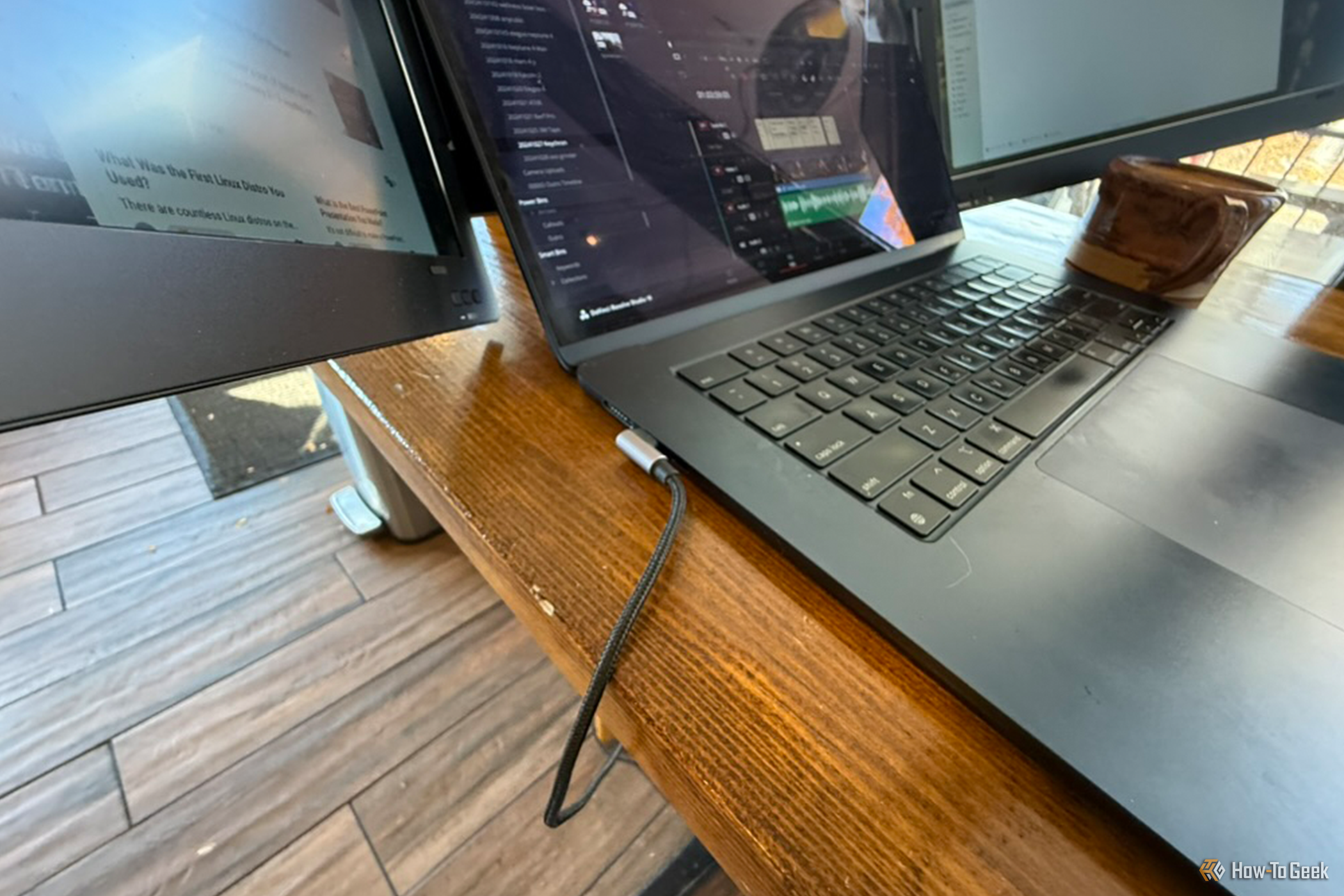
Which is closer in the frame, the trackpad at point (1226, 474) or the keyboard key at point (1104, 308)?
the trackpad at point (1226, 474)

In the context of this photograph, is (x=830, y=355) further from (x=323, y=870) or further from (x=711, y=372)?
(x=323, y=870)

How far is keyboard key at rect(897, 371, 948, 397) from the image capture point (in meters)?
0.28

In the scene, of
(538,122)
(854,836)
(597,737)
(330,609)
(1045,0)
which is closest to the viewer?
(854,836)

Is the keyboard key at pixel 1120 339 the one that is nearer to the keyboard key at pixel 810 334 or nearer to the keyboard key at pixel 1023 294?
the keyboard key at pixel 1023 294

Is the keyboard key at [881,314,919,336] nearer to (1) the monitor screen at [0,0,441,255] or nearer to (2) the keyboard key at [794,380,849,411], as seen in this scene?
(2) the keyboard key at [794,380,849,411]

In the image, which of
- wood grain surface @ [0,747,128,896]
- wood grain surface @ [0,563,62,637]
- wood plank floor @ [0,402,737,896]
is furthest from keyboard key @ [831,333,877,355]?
wood grain surface @ [0,563,62,637]

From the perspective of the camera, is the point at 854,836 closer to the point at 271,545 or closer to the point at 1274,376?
the point at 1274,376

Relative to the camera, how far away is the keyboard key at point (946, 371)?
0.98 feet

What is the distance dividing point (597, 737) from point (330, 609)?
45cm

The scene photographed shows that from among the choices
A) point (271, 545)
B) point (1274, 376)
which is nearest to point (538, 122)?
point (1274, 376)

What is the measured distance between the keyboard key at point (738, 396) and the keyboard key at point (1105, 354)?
0.21m

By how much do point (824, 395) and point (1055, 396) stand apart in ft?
0.39

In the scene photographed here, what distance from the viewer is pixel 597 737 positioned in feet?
2.42

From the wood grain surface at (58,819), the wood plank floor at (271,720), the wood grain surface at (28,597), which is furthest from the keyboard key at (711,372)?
the wood grain surface at (28,597)
